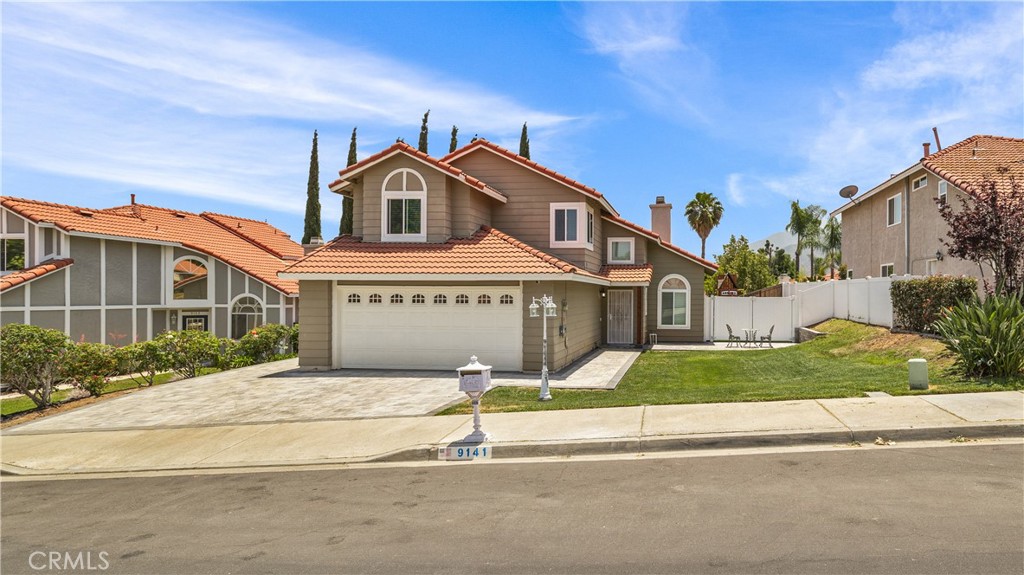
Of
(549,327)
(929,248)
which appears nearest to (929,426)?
(549,327)

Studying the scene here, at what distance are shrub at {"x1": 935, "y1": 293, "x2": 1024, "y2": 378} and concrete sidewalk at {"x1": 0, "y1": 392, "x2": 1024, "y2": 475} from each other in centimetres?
140

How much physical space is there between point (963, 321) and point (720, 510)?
8444 millimetres

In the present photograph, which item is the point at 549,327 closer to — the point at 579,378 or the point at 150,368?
the point at 579,378

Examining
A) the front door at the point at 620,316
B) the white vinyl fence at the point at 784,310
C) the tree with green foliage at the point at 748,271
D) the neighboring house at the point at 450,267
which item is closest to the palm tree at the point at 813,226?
the tree with green foliage at the point at 748,271

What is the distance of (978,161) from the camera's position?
67.1 ft

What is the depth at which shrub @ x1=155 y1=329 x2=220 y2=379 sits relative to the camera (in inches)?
713

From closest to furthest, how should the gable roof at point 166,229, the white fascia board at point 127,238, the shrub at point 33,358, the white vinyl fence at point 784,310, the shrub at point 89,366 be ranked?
the shrub at point 33,358 < the shrub at point 89,366 < the white fascia board at point 127,238 < the gable roof at point 166,229 < the white vinyl fence at point 784,310

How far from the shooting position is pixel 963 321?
11586 millimetres

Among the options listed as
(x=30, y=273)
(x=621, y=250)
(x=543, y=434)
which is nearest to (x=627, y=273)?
(x=621, y=250)

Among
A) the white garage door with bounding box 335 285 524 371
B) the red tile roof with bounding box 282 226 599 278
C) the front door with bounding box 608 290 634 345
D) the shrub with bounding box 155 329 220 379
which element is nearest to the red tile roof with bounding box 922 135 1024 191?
the front door with bounding box 608 290 634 345

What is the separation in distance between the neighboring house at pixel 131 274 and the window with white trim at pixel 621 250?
1532cm

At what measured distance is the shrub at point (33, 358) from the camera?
1335 cm

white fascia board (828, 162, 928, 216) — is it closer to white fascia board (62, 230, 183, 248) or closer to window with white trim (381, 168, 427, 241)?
window with white trim (381, 168, 427, 241)

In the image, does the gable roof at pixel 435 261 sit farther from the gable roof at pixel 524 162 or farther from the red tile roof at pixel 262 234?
the red tile roof at pixel 262 234
